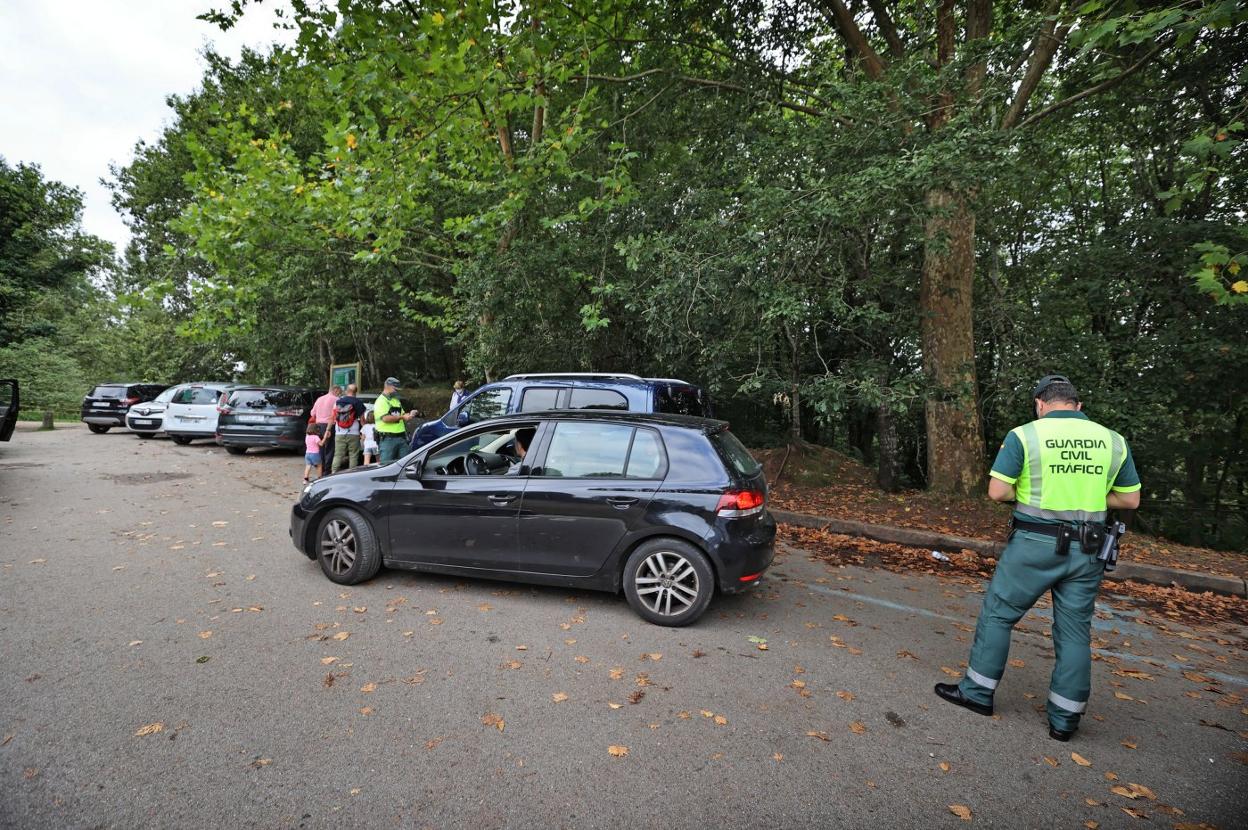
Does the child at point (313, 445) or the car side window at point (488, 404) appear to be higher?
the car side window at point (488, 404)

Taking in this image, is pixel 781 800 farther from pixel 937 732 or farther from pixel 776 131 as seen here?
pixel 776 131

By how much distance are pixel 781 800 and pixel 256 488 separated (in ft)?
31.4

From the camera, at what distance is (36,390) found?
2733 cm

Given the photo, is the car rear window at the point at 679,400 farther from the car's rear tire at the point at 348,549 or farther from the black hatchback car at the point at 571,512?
the car's rear tire at the point at 348,549

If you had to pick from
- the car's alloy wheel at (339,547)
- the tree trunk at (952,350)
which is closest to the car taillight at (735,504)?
the car's alloy wheel at (339,547)

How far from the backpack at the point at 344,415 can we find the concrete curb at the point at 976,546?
22.1ft

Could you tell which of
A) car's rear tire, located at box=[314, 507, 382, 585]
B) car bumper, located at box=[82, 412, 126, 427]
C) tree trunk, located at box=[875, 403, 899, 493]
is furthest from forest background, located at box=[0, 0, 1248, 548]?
car bumper, located at box=[82, 412, 126, 427]

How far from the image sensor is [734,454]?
4699 millimetres

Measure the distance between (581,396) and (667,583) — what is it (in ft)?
11.0

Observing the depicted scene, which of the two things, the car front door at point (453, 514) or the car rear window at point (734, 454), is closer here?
the car rear window at point (734, 454)

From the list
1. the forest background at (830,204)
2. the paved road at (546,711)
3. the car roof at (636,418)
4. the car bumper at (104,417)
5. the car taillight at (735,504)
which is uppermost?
the forest background at (830,204)

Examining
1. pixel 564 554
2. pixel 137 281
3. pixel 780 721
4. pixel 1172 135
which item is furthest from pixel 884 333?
pixel 137 281

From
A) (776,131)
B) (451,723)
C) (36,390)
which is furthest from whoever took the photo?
(36,390)

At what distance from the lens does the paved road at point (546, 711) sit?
2527 mm
